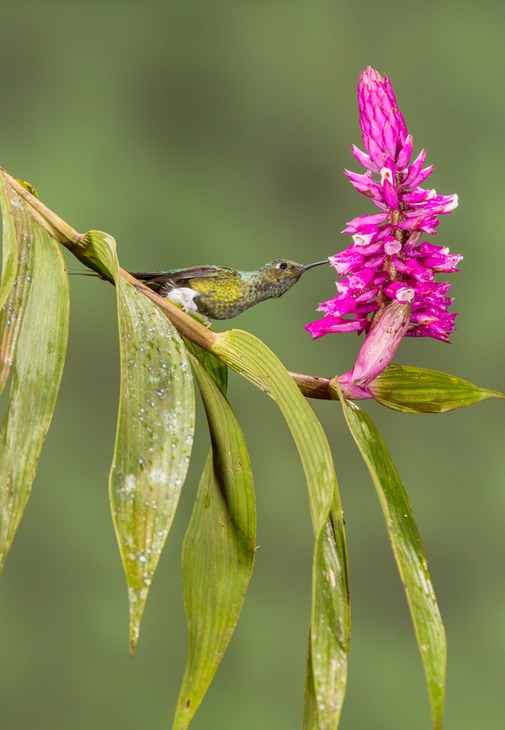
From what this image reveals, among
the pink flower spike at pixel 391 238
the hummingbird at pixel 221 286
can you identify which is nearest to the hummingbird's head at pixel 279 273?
the hummingbird at pixel 221 286

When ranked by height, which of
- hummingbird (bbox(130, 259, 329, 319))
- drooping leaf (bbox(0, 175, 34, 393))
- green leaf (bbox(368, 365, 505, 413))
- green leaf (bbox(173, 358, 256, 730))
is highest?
hummingbird (bbox(130, 259, 329, 319))

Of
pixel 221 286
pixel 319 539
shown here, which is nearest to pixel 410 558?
pixel 319 539

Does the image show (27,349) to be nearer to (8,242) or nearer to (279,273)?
(8,242)

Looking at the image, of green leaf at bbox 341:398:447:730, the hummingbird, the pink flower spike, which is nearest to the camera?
green leaf at bbox 341:398:447:730

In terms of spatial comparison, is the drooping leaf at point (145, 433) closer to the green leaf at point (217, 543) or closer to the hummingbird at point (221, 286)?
the green leaf at point (217, 543)

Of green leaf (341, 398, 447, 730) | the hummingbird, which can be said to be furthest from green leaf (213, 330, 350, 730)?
the hummingbird

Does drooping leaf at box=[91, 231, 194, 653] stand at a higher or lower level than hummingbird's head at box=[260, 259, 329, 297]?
lower

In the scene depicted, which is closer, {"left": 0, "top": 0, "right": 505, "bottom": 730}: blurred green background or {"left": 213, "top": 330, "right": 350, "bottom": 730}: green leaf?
{"left": 213, "top": 330, "right": 350, "bottom": 730}: green leaf

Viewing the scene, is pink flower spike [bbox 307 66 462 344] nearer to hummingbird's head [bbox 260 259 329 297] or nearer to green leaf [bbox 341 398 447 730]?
green leaf [bbox 341 398 447 730]
